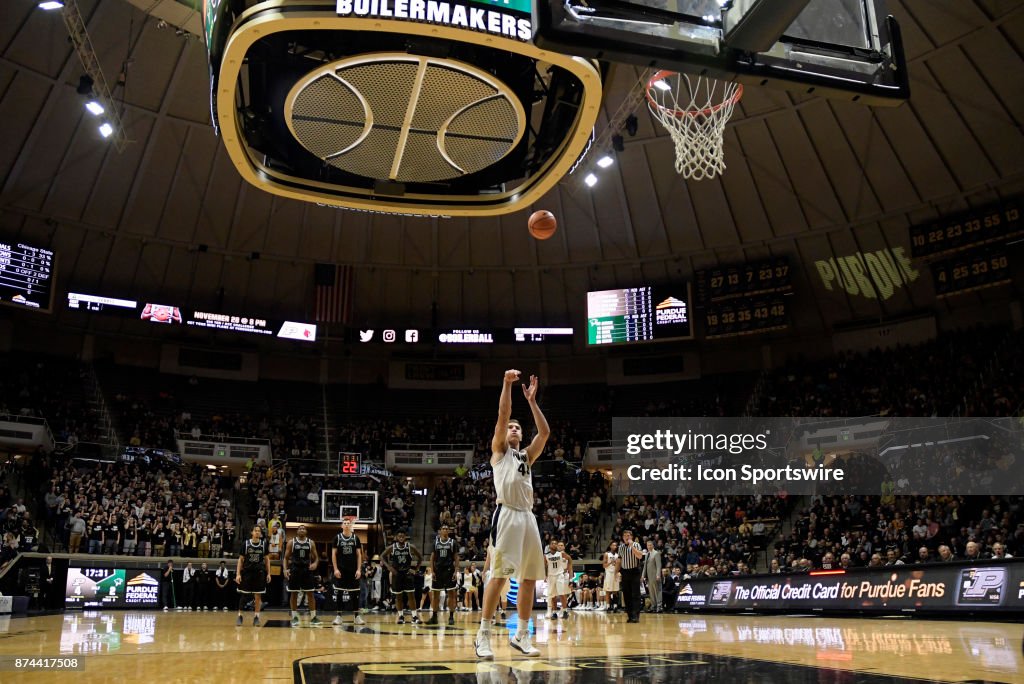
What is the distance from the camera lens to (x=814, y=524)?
23.5m

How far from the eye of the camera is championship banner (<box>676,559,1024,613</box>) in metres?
13.4

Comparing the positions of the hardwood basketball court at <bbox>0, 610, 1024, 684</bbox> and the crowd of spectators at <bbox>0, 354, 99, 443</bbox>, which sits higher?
the crowd of spectators at <bbox>0, 354, 99, 443</bbox>

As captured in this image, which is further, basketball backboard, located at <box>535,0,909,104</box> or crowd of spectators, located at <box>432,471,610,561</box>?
crowd of spectators, located at <box>432,471,610,561</box>

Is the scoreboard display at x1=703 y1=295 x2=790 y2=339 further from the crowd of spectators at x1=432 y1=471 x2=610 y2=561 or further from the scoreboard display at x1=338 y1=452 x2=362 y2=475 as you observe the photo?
the scoreboard display at x1=338 y1=452 x2=362 y2=475

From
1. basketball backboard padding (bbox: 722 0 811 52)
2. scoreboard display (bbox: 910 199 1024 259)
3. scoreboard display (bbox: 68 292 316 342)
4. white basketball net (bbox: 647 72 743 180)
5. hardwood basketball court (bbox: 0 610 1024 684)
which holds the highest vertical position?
white basketball net (bbox: 647 72 743 180)

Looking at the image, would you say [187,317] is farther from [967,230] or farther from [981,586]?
[981,586]

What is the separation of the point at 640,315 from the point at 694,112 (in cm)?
881

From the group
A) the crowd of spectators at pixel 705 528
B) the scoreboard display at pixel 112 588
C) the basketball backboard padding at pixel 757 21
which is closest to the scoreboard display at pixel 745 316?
the crowd of spectators at pixel 705 528

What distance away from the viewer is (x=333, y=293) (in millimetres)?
32750

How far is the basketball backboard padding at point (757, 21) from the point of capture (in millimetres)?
5501

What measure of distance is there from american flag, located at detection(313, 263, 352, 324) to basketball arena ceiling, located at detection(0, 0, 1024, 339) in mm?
638

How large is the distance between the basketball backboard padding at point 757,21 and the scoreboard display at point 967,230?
22864mm

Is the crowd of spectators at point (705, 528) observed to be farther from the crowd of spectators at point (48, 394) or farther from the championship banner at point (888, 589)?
the crowd of spectators at point (48, 394)

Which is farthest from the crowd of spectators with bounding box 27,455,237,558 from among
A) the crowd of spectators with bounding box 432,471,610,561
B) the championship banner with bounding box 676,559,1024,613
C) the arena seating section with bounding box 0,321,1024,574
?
the championship banner with bounding box 676,559,1024,613
